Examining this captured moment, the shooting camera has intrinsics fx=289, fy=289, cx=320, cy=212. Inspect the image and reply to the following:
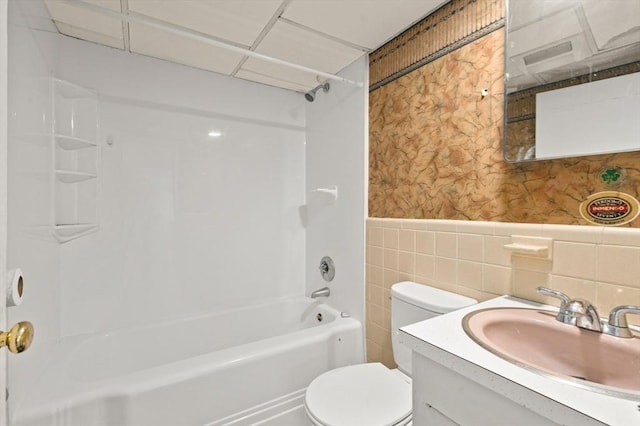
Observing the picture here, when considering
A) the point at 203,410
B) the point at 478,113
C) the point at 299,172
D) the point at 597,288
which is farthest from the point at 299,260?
the point at 597,288

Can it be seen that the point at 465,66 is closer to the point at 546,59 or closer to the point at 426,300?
the point at 546,59

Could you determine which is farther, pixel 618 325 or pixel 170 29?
pixel 170 29

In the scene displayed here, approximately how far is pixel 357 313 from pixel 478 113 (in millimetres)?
1307

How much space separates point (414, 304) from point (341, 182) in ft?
3.27

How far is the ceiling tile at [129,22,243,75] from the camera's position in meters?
1.57

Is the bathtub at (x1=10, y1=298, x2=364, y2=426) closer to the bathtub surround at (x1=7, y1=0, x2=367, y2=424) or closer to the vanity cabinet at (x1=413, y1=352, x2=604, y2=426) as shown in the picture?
the bathtub surround at (x1=7, y1=0, x2=367, y2=424)

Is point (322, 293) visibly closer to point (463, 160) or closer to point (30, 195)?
point (463, 160)

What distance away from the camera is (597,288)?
2.86 feet

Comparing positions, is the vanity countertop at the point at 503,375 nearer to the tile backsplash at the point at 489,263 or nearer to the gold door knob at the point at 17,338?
the tile backsplash at the point at 489,263

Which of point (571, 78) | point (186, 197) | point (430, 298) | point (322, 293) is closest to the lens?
point (571, 78)

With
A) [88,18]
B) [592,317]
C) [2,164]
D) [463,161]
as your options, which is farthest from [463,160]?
[88,18]

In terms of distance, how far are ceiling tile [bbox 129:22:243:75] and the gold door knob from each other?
61.6 inches

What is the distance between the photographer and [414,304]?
49.9 inches

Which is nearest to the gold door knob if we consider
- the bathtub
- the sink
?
the bathtub
